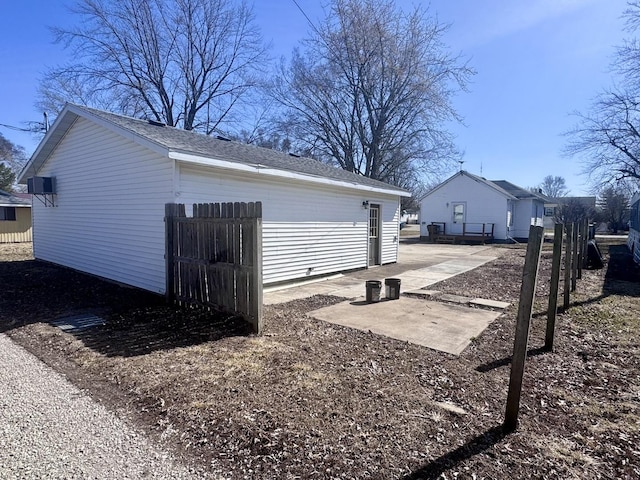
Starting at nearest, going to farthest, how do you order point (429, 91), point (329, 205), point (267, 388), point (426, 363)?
point (267, 388) < point (426, 363) < point (329, 205) < point (429, 91)

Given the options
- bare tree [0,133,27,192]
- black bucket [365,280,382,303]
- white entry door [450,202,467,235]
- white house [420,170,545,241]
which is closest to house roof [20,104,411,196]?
black bucket [365,280,382,303]

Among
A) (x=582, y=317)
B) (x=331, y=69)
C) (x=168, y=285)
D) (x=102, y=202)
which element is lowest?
(x=582, y=317)

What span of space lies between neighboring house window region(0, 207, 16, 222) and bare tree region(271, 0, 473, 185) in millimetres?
16909

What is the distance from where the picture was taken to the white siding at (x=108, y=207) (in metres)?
6.79

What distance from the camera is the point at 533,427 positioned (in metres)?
2.71

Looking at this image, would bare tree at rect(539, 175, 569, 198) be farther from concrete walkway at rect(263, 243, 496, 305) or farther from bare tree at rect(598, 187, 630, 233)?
concrete walkway at rect(263, 243, 496, 305)

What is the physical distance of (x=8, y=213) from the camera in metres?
19.2

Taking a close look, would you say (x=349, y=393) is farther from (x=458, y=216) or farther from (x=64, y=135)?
(x=458, y=216)

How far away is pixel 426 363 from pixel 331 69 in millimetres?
23183

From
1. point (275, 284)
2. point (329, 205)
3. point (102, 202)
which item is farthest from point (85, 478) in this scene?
point (329, 205)

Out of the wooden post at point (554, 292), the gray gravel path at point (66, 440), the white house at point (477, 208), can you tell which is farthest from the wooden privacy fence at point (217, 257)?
the white house at point (477, 208)

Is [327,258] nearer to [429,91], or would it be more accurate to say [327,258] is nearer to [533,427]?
[533,427]

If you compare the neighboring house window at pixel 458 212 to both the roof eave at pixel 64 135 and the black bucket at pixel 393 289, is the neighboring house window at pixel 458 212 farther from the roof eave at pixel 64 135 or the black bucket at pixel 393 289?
the roof eave at pixel 64 135

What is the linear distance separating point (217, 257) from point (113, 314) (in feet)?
6.75
